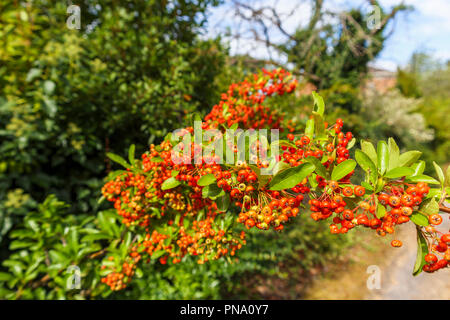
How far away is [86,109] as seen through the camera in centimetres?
273

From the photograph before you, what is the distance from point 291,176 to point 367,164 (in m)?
0.32

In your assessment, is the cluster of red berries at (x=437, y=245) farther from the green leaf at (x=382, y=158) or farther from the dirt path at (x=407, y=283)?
the dirt path at (x=407, y=283)

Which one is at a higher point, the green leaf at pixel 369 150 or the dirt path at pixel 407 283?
the green leaf at pixel 369 150

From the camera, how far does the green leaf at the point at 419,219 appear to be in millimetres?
→ 872

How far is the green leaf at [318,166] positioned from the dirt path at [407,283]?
4.20 meters

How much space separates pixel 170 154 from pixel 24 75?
8.18ft

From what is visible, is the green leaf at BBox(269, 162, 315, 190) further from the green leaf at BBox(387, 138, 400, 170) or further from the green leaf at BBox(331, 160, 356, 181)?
the green leaf at BBox(387, 138, 400, 170)

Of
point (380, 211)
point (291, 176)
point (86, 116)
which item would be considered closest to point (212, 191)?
point (291, 176)

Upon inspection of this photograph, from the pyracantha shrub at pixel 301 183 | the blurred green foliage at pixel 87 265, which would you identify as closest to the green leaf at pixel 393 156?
the pyracantha shrub at pixel 301 183

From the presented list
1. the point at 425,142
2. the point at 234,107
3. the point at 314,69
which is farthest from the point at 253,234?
the point at 425,142

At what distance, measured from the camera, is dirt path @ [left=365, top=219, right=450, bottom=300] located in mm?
4080

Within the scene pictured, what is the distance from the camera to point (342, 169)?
35.8 inches

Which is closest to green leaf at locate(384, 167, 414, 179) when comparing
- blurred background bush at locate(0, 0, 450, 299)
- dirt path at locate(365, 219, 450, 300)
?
blurred background bush at locate(0, 0, 450, 299)
